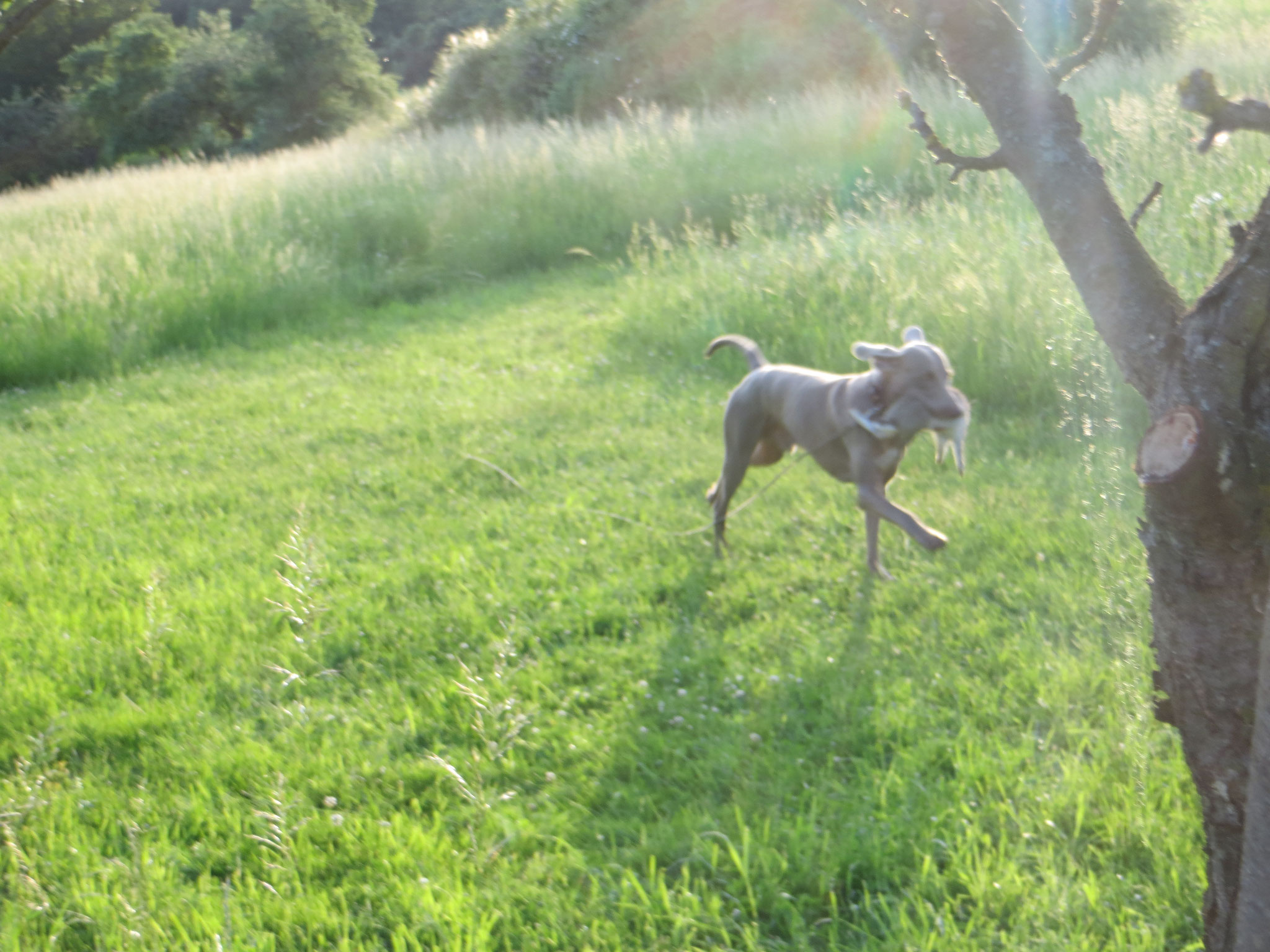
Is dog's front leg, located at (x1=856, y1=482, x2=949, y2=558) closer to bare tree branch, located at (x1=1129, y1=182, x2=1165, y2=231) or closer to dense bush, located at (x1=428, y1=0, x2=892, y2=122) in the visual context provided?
bare tree branch, located at (x1=1129, y1=182, x2=1165, y2=231)

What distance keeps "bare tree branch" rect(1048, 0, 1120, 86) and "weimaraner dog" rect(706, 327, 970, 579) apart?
1611 mm

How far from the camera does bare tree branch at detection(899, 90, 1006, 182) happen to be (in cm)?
208

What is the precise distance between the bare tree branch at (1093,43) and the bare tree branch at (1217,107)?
0.33 metres

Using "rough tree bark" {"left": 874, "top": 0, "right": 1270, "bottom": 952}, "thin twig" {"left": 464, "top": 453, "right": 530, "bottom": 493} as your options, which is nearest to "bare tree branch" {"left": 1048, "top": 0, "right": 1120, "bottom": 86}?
"rough tree bark" {"left": 874, "top": 0, "right": 1270, "bottom": 952}

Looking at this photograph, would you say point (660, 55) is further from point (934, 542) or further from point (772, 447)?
point (934, 542)

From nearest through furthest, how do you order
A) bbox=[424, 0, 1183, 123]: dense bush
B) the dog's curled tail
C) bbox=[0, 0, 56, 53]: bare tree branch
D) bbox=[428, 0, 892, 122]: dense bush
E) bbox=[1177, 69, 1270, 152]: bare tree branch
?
bbox=[1177, 69, 1270, 152]: bare tree branch < the dog's curled tail < bbox=[0, 0, 56, 53]: bare tree branch < bbox=[424, 0, 1183, 123]: dense bush < bbox=[428, 0, 892, 122]: dense bush

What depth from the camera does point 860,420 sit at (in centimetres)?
366

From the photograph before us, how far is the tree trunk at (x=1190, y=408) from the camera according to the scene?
1.51m

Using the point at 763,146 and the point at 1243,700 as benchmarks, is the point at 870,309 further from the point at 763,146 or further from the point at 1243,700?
the point at 763,146

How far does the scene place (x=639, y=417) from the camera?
6730 millimetres

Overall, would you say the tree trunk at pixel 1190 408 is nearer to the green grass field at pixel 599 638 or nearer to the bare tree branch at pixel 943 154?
the bare tree branch at pixel 943 154

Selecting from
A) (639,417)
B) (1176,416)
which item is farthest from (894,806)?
(639,417)

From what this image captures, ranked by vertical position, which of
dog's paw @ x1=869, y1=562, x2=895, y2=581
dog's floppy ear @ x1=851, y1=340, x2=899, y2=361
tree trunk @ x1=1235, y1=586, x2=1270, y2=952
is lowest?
dog's paw @ x1=869, y1=562, x2=895, y2=581

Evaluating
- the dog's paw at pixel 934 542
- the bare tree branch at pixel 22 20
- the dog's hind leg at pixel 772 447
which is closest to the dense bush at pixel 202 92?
the bare tree branch at pixel 22 20
